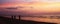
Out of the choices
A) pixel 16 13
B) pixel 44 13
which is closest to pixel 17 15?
pixel 16 13

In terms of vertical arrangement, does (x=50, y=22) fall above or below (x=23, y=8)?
below

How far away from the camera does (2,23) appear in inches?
33.2

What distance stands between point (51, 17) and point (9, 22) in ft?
1.20

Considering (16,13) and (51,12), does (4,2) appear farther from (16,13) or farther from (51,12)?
(51,12)

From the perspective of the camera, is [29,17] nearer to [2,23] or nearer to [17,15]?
[17,15]

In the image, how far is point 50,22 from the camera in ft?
2.62

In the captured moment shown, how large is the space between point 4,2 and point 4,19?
15cm

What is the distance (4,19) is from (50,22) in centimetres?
40

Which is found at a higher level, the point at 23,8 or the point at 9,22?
the point at 23,8

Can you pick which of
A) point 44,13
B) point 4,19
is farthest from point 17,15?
point 44,13

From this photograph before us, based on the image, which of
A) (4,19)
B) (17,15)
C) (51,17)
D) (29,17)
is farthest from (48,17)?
(4,19)

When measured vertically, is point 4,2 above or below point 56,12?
above

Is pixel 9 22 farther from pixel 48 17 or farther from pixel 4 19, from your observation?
pixel 48 17

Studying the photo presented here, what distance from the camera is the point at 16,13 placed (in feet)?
2.75
